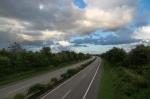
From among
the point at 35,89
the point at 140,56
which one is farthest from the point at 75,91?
the point at 140,56

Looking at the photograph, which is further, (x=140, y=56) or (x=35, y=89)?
(x=140, y=56)

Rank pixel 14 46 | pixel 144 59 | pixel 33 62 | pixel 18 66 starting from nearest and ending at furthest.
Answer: pixel 18 66
pixel 144 59
pixel 33 62
pixel 14 46

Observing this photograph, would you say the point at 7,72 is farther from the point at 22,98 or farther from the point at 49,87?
the point at 22,98

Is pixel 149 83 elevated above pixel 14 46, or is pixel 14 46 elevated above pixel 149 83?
pixel 14 46

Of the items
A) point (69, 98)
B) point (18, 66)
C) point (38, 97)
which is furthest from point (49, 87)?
point (18, 66)

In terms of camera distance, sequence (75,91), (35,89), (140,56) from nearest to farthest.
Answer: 1. (35,89)
2. (75,91)
3. (140,56)

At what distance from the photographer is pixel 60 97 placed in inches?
896

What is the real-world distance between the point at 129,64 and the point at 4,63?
34.3 metres

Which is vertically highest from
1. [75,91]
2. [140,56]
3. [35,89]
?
[140,56]

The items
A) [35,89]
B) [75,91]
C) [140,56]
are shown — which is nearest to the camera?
[35,89]

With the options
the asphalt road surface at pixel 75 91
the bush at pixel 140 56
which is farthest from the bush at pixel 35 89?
the bush at pixel 140 56

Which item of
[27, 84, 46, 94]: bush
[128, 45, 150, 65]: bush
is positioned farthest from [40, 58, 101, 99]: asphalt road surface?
[128, 45, 150, 65]: bush

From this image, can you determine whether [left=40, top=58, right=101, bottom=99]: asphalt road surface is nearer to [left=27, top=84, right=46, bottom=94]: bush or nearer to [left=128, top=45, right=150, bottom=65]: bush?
[left=27, top=84, right=46, bottom=94]: bush

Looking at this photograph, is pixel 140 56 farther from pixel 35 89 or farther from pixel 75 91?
pixel 35 89
